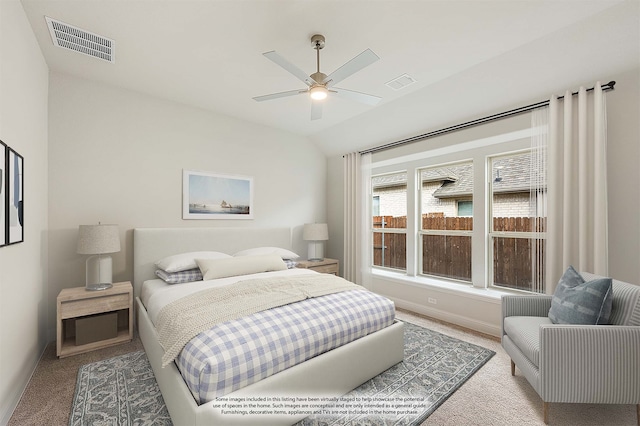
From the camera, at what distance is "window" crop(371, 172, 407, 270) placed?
4.53 metres

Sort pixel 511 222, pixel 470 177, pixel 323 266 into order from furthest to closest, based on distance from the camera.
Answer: pixel 323 266, pixel 470 177, pixel 511 222

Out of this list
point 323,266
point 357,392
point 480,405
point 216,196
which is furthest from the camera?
point 323,266

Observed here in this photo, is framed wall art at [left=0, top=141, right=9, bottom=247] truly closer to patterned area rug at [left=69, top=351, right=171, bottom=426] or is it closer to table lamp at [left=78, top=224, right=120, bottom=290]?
table lamp at [left=78, top=224, right=120, bottom=290]

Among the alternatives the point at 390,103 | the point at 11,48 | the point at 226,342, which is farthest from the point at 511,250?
the point at 11,48

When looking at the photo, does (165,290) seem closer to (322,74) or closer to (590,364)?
(322,74)

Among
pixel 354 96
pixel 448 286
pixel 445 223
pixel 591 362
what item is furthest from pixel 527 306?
pixel 354 96

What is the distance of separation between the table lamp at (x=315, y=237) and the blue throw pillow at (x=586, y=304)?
3.03 meters

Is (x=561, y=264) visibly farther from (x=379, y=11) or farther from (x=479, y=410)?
(x=379, y=11)

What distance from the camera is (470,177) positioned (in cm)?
376

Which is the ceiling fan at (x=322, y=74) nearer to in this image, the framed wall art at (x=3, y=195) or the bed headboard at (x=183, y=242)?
the framed wall art at (x=3, y=195)

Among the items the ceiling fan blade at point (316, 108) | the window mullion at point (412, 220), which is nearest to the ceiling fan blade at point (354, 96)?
the ceiling fan blade at point (316, 108)

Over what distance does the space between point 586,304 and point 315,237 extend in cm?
320

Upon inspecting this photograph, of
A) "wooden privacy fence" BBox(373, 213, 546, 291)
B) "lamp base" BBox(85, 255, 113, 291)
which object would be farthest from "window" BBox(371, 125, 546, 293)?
"lamp base" BBox(85, 255, 113, 291)

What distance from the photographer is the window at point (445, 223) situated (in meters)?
→ 3.80
